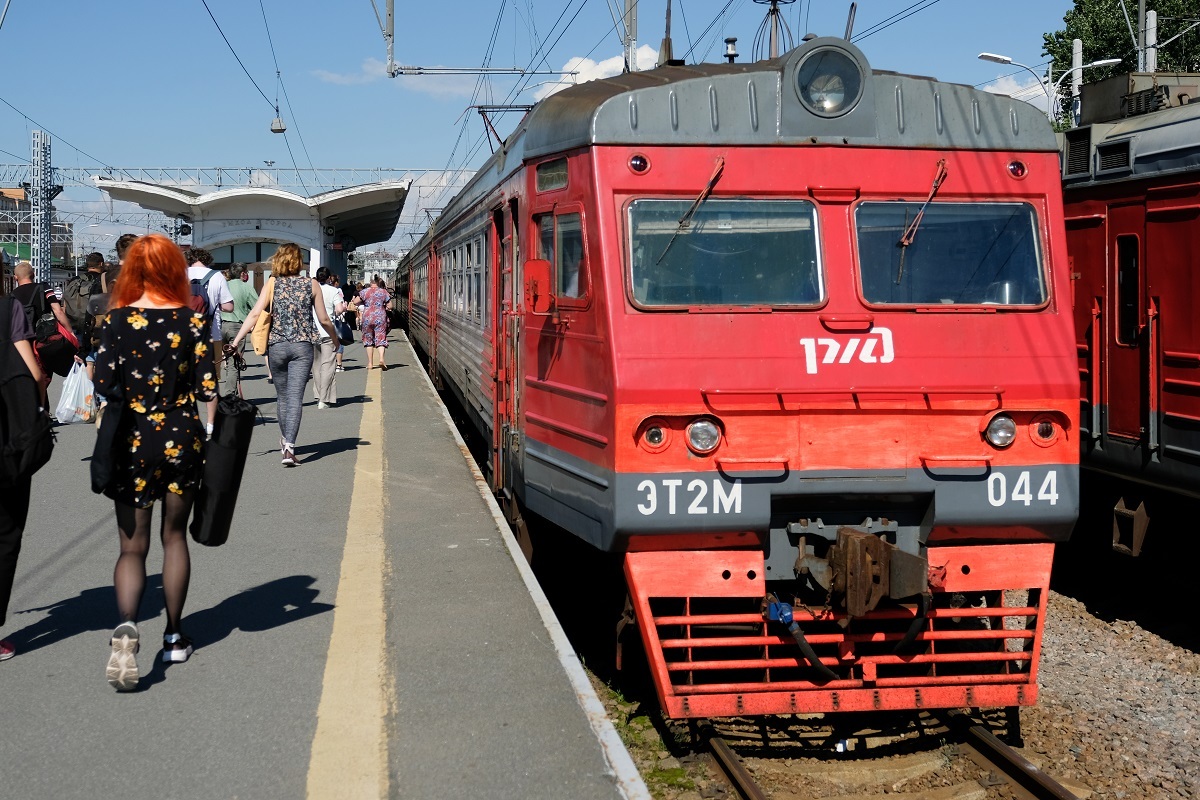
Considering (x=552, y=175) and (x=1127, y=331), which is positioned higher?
(x=552, y=175)

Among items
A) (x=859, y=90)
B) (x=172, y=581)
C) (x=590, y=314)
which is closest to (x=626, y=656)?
(x=590, y=314)

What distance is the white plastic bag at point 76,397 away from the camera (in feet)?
37.1

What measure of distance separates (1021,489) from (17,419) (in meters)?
4.52

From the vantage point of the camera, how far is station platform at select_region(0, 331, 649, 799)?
4293 mm

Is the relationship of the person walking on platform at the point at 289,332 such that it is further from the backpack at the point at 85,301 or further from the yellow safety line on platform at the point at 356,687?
the yellow safety line on platform at the point at 356,687

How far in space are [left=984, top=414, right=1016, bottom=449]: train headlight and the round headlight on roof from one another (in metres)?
1.66

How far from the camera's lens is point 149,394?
5055 mm

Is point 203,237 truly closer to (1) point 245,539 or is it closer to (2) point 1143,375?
(1) point 245,539

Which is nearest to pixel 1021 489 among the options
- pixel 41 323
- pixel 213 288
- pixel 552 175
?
pixel 552 175

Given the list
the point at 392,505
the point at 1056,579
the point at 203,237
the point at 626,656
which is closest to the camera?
the point at 626,656

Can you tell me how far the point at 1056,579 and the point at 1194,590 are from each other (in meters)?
1.87

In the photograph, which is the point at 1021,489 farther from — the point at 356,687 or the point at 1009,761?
the point at 356,687

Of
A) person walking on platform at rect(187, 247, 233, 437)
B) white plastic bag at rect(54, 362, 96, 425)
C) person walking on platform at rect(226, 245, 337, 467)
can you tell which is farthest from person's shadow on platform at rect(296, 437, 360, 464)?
white plastic bag at rect(54, 362, 96, 425)

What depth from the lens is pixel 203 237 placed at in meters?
29.0
